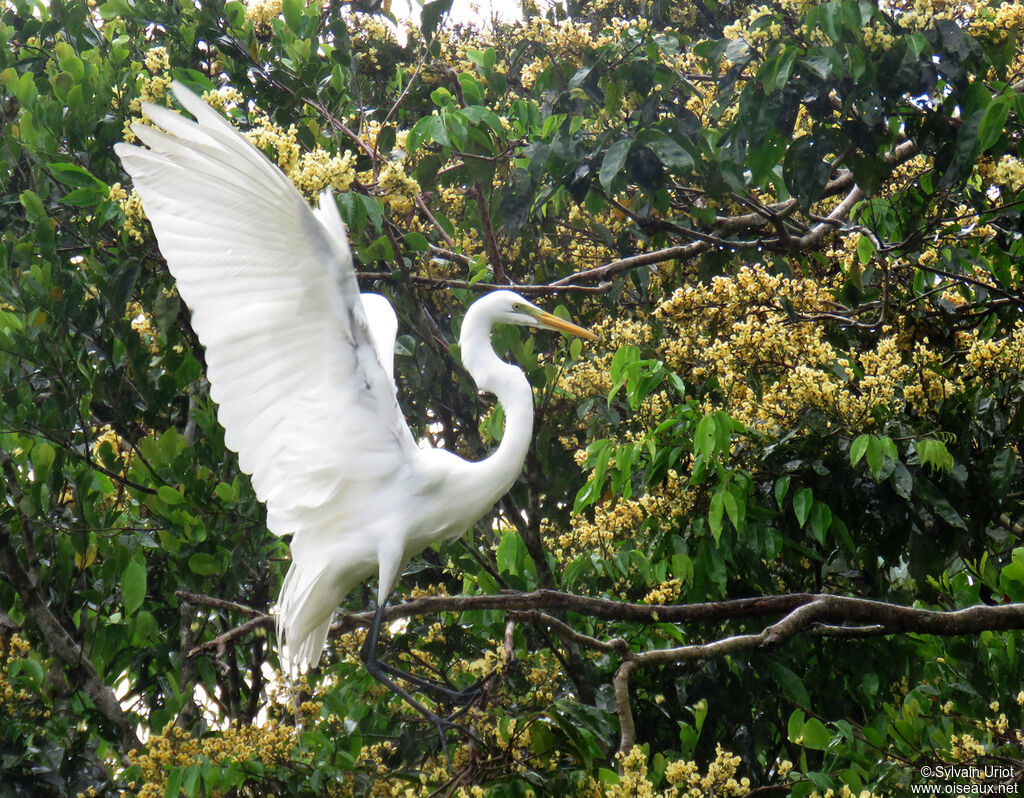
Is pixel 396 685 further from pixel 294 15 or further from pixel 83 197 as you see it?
pixel 294 15

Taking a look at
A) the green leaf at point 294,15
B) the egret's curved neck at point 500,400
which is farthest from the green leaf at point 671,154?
the green leaf at point 294,15

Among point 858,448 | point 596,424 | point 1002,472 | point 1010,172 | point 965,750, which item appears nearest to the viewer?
point 965,750

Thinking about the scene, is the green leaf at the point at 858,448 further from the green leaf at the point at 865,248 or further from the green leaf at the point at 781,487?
the green leaf at the point at 865,248

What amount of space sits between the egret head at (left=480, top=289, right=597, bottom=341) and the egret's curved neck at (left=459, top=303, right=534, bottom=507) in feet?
0.13

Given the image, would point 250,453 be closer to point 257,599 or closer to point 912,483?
point 257,599

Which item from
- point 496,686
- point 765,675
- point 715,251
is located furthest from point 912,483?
point 715,251

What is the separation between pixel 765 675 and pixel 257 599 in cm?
186

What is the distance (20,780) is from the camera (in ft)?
10.1

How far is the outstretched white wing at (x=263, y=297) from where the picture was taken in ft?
8.52

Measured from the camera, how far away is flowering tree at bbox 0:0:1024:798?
276 cm

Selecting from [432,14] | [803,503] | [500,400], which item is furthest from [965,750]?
[432,14]

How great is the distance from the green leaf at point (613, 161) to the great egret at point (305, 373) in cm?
45

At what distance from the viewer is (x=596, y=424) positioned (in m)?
3.76

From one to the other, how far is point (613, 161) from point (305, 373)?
1.18 metres
